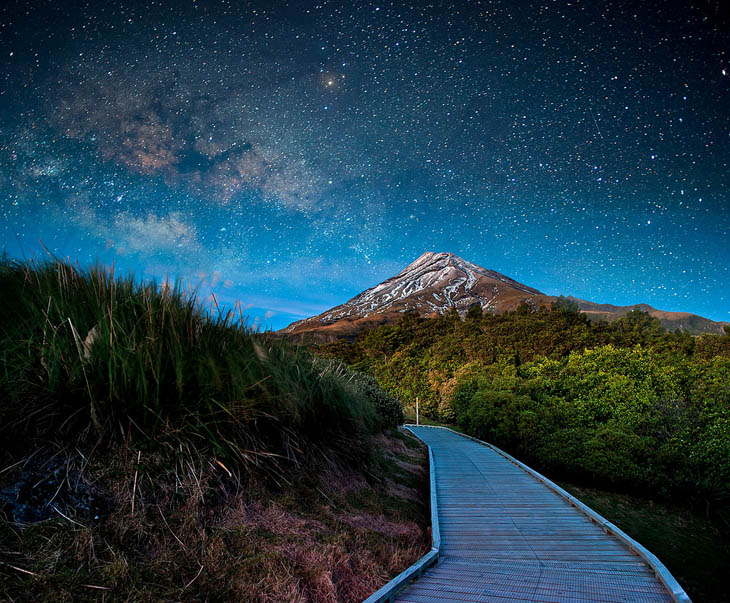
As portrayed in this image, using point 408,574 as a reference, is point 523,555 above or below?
below

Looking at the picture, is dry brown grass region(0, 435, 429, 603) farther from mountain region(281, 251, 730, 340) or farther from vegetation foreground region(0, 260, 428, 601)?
mountain region(281, 251, 730, 340)

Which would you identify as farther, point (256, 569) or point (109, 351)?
point (109, 351)

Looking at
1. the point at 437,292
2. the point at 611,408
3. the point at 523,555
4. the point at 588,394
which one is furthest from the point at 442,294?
the point at 523,555

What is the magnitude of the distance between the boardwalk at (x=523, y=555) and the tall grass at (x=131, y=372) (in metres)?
1.96

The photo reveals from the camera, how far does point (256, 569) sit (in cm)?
256

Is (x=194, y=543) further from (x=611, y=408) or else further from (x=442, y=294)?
(x=442, y=294)

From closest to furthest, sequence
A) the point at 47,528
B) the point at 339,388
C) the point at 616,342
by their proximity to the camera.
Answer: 1. the point at 47,528
2. the point at 339,388
3. the point at 616,342

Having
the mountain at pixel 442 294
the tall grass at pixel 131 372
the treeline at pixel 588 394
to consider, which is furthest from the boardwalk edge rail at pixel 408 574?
the mountain at pixel 442 294

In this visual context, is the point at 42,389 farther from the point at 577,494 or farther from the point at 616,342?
the point at 616,342

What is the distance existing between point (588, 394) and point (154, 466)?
16.0 meters

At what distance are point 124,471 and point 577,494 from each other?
10.0 meters

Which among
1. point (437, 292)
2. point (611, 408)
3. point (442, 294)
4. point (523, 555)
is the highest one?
point (437, 292)

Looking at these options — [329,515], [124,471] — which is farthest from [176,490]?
[329,515]

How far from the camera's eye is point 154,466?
9.18 ft
